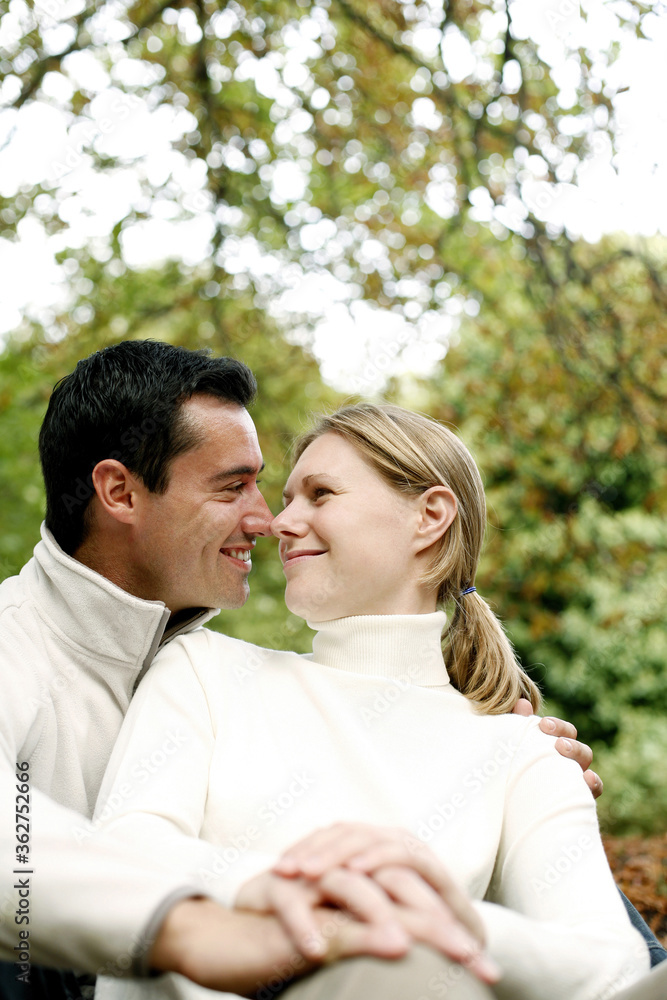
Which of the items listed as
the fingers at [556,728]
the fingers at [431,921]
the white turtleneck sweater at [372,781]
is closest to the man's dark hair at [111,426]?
the white turtleneck sweater at [372,781]

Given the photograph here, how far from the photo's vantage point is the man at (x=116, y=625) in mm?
1262

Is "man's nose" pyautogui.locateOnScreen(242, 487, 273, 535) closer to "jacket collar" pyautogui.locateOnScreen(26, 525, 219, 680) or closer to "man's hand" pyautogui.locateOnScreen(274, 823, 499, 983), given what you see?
"jacket collar" pyautogui.locateOnScreen(26, 525, 219, 680)

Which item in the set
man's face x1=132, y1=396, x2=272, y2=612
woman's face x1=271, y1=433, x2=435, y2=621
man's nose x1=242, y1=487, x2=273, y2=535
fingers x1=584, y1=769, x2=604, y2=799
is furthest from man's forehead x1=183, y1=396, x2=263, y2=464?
fingers x1=584, y1=769, x2=604, y2=799

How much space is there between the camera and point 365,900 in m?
1.21

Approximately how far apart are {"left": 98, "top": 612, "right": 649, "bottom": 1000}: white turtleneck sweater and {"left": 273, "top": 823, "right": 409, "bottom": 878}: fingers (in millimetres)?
129

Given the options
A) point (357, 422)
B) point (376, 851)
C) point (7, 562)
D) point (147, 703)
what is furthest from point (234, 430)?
point (7, 562)

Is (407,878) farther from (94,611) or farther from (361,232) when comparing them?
(361,232)

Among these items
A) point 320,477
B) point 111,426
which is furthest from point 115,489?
point 320,477

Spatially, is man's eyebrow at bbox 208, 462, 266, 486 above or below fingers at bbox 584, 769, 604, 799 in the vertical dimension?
above

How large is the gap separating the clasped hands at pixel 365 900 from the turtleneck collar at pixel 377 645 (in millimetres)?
793

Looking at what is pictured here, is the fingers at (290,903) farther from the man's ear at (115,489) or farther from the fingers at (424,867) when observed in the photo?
the man's ear at (115,489)

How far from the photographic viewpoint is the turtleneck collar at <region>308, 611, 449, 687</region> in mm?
2170

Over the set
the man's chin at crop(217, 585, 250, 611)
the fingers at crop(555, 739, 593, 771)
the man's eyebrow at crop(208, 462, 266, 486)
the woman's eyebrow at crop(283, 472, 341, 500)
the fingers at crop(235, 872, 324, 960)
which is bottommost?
the fingers at crop(555, 739, 593, 771)

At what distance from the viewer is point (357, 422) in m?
2.32
